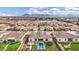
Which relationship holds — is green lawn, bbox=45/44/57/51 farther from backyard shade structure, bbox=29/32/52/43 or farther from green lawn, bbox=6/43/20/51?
green lawn, bbox=6/43/20/51

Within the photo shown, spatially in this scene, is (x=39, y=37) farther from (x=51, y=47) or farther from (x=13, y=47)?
(x=13, y=47)

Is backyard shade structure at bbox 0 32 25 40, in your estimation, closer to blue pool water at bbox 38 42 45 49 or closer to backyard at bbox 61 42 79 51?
blue pool water at bbox 38 42 45 49

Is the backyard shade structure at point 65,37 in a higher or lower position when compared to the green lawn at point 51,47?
higher

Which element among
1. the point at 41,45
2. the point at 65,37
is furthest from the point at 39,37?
the point at 65,37

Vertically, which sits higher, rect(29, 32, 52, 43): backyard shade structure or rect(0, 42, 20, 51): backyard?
rect(29, 32, 52, 43): backyard shade structure

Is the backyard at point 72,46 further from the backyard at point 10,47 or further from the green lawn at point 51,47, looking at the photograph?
the backyard at point 10,47

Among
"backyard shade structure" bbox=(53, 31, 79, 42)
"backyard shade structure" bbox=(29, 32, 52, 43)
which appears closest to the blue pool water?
"backyard shade structure" bbox=(29, 32, 52, 43)

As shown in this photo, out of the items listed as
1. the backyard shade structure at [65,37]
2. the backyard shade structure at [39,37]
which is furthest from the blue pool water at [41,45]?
the backyard shade structure at [65,37]

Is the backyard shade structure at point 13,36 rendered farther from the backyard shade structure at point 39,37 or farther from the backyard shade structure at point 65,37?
the backyard shade structure at point 65,37
